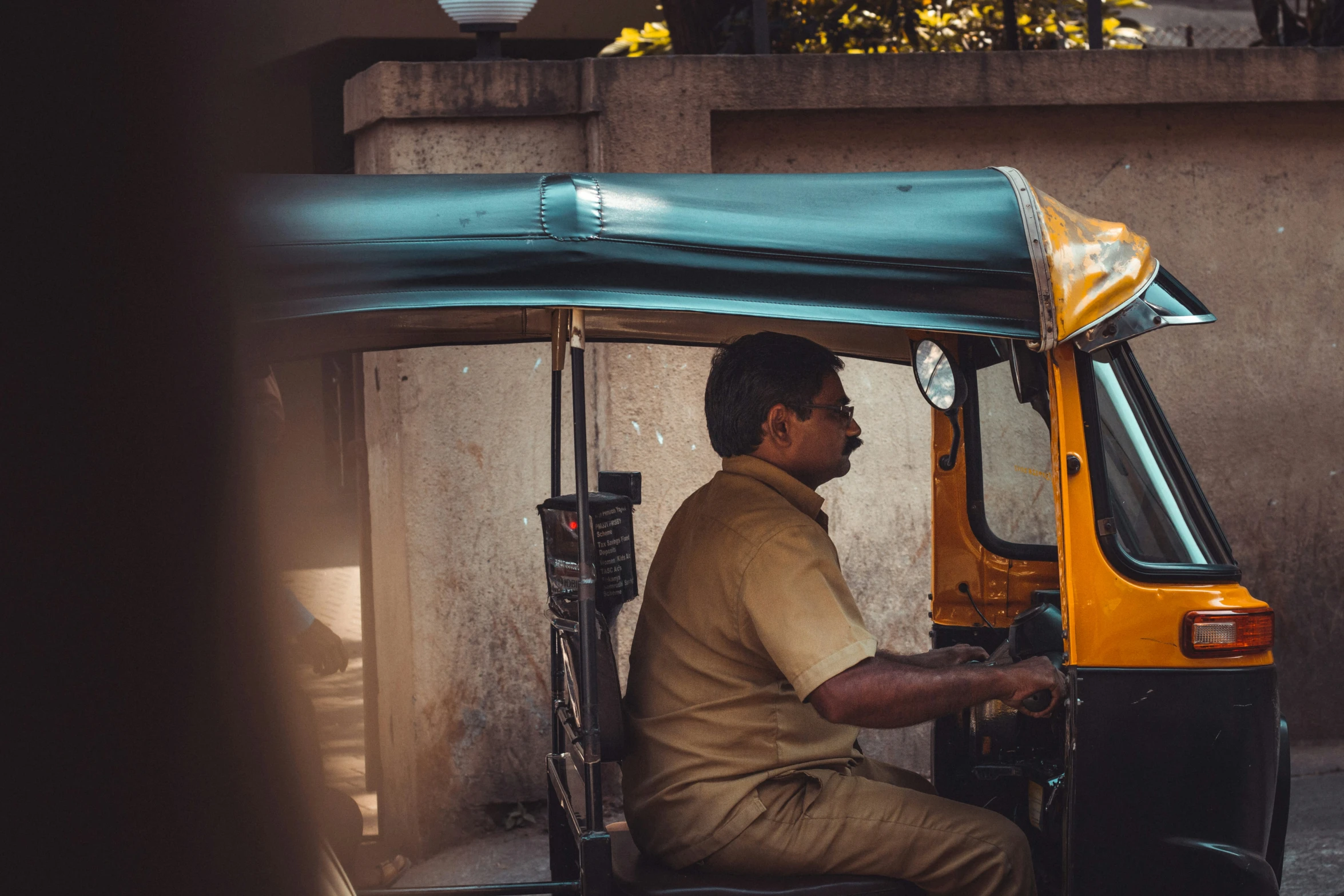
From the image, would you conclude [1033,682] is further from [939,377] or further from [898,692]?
[939,377]

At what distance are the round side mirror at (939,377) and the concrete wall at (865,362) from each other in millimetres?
1923

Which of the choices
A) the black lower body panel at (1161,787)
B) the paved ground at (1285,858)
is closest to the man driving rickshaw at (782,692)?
the black lower body panel at (1161,787)

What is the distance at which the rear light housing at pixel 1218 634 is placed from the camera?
2.43m

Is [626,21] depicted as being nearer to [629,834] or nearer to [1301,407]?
[1301,407]

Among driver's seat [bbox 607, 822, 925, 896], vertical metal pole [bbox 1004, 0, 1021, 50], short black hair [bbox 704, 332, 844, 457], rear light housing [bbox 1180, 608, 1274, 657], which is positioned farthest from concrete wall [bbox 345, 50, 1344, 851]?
rear light housing [bbox 1180, 608, 1274, 657]

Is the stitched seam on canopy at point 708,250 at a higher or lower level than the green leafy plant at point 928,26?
lower

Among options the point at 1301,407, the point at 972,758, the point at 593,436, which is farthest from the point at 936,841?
the point at 1301,407

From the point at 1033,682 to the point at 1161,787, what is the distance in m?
0.32

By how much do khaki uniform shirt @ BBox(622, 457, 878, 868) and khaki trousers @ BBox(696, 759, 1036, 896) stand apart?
4 cm

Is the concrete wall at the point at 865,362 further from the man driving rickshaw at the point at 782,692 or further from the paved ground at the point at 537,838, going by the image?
the man driving rickshaw at the point at 782,692

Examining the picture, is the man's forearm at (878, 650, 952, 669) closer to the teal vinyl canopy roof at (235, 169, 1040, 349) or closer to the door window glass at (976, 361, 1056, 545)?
the door window glass at (976, 361, 1056, 545)

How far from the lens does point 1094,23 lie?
5535mm

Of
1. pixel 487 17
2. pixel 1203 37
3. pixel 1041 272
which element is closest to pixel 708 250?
pixel 1041 272

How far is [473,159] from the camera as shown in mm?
4801
